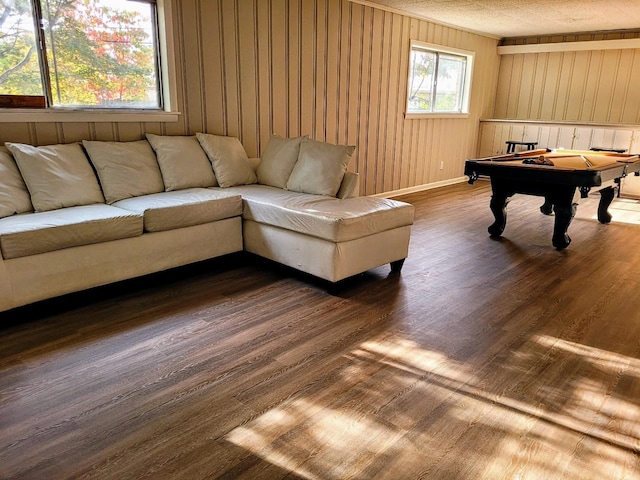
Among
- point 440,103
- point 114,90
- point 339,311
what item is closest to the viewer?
point 339,311

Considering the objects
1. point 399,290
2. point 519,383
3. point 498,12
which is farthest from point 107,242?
point 498,12

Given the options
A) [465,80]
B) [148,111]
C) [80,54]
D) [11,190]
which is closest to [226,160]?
[148,111]

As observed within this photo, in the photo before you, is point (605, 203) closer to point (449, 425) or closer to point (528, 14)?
point (528, 14)

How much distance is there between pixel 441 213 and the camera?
5.54 metres

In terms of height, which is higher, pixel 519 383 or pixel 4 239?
pixel 4 239

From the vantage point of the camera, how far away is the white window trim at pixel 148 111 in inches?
127

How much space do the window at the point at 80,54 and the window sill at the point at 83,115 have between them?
2.5 inches

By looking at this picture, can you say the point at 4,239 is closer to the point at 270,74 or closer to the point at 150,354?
the point at 150,354

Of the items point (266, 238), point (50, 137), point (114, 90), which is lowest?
point (266, 238)

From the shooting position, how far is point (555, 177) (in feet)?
12.6

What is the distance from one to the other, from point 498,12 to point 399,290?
4.35 meters

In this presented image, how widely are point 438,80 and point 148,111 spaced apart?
182 inches

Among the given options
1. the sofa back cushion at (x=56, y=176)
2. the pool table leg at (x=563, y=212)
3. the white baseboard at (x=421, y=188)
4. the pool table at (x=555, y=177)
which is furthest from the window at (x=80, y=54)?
the pool table leg at (x=563, y=212)

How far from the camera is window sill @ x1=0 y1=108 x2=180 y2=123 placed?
10.4ft
